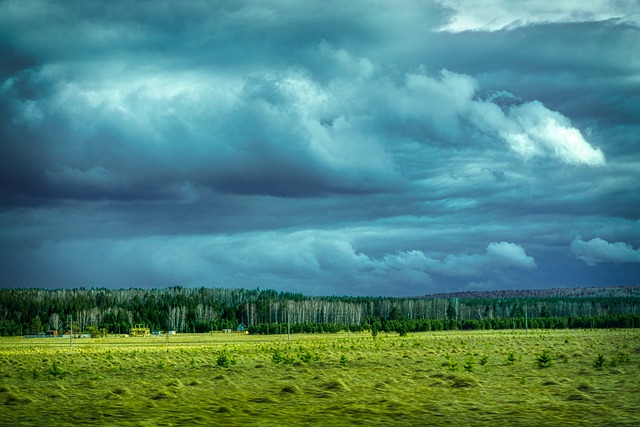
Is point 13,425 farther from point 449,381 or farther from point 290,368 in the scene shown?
point 290,368

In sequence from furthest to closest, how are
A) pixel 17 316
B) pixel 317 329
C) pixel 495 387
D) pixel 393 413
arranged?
1. pixel 17 316
2. pixel 317 329
3. pixel 495 387
4. pixel 393 413

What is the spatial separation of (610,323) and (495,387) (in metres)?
170

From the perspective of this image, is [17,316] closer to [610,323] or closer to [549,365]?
[610,323]

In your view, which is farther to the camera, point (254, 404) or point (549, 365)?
point (549, 365)

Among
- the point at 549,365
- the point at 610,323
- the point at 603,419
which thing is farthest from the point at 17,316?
the point at 603,419

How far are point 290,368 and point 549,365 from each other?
15539 mm

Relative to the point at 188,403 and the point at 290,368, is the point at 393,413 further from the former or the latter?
the point at 290,368

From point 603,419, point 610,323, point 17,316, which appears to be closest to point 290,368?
point 603,419

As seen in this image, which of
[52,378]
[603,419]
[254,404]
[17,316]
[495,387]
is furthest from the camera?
[17,316]

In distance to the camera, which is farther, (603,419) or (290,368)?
(290,368)

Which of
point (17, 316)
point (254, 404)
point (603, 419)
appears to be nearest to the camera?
point (603, 419)

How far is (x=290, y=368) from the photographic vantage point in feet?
135

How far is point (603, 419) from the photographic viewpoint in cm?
1967

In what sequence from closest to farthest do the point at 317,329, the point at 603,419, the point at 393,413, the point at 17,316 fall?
the point at 603,419 < the point at 393,413 < the point at 317,329 < the point at 17,316
